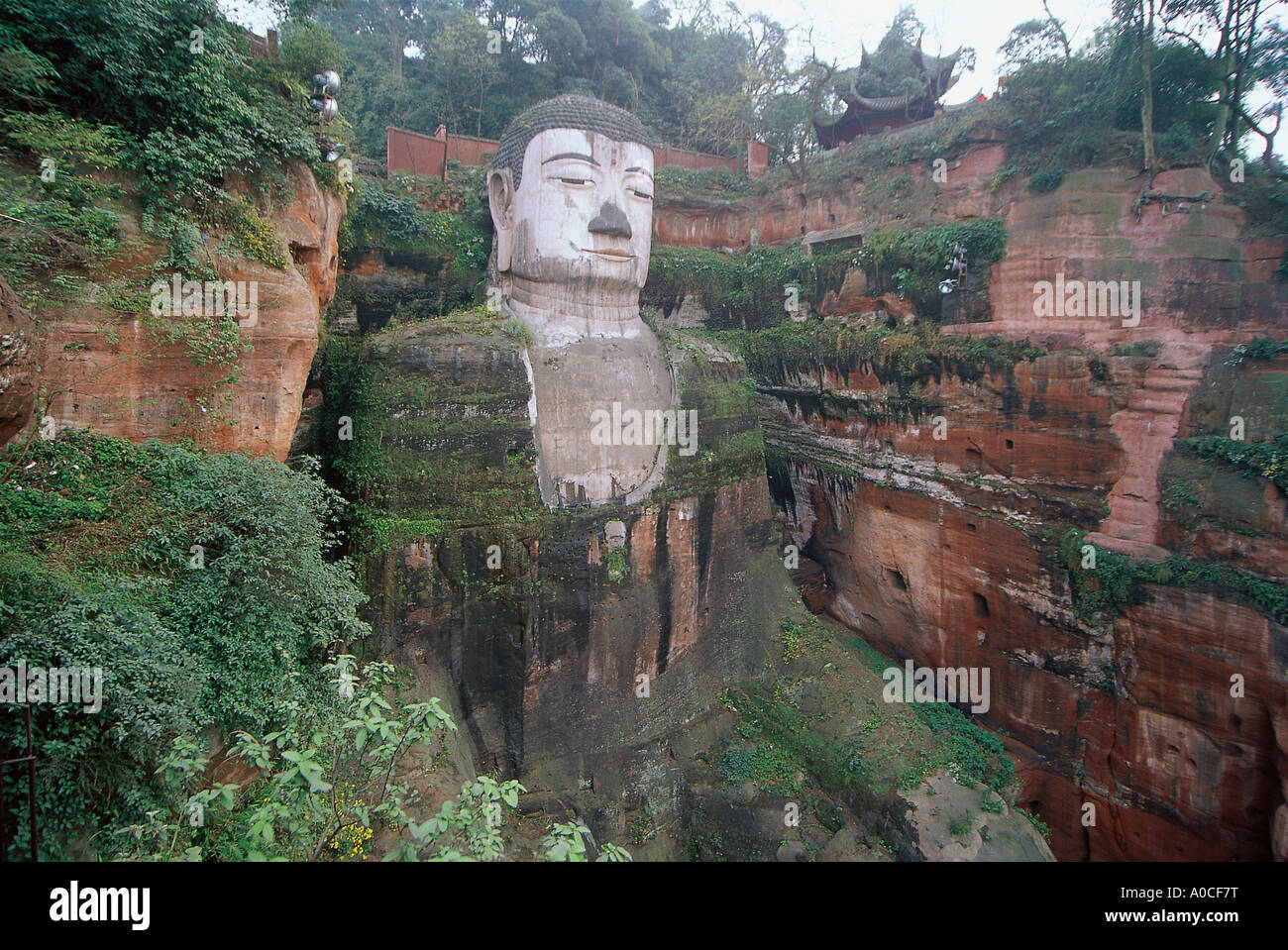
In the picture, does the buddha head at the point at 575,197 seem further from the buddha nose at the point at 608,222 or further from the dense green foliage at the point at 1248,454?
the dense green foliage at the point at 1248,454

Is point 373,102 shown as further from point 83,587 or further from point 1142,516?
point 1142,516

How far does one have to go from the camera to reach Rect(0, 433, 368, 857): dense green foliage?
3871 millimetres

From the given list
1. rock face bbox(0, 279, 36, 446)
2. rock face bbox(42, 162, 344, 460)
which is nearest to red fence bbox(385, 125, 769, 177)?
rock face bbox(42, 162, 344, 460)

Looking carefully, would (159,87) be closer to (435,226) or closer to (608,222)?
(608,222)

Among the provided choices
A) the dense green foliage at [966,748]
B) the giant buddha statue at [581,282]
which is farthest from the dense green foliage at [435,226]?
the dense green foliage at [966,748]

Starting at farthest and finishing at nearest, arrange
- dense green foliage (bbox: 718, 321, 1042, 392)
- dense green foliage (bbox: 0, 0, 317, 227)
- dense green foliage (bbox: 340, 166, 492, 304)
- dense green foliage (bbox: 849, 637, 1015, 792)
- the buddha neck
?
1. dense green foliage (bbox: 718, 321, 1042, 392)
2. dense green foliage (bbox: 340, 166, 492, 304)
3. dense green foliage (bbox: 849, 637, 1015, 792)
4. the buddha neck
5. dense green foliage (bbox: 0, 0, 317, 227)

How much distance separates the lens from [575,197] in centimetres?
916

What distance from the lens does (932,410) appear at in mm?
11625

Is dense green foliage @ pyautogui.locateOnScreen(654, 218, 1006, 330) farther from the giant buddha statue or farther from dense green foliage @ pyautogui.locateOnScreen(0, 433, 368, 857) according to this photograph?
dense green foliage @ pyautogui.locateOnScreen(0, 433, 368, 857)

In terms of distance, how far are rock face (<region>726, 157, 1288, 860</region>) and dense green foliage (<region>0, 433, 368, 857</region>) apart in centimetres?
1021

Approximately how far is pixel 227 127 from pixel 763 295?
432 inches

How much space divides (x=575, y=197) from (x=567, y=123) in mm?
1027

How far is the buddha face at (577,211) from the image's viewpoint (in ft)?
29.8
